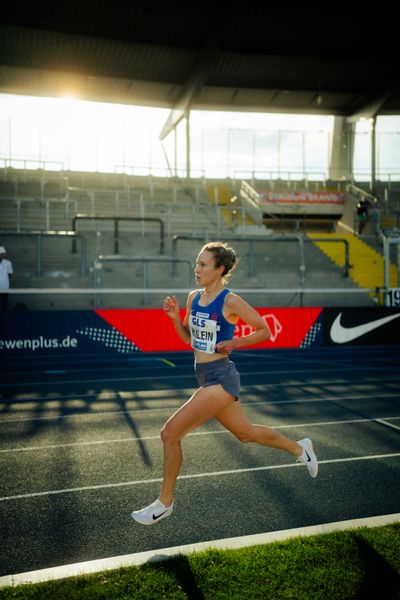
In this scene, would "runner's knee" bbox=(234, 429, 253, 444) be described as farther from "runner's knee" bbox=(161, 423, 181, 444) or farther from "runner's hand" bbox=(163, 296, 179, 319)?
"runner's hand" bbox=(163, 296, 179, 319)

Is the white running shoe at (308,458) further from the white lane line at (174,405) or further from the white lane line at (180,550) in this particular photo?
the white lane line at (174,405)

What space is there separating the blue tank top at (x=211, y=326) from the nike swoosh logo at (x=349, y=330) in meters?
10.8

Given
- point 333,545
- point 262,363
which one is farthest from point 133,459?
point 262,363

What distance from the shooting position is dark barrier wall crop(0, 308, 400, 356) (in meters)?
12.0

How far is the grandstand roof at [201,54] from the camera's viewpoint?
24.4 meters

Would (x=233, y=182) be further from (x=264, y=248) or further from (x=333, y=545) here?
(x=333, y=545)

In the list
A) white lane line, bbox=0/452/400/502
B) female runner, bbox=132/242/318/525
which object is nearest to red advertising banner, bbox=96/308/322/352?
white lane line, bbox=0/452/400/502

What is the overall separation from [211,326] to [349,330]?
11.2 metres

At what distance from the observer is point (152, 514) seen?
3691 millimetres

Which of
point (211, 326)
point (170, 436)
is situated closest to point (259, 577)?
point (170, 436)

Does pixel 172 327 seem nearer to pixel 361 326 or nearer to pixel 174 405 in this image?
pixel 174 405

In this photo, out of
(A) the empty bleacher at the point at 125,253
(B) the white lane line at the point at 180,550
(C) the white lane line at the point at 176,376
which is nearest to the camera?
(B) the white lane line at the point at 180,550

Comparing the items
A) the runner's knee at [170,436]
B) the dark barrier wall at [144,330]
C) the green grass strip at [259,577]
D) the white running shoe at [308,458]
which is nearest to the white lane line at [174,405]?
the white running shoe at [308,458]

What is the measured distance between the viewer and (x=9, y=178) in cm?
2573
